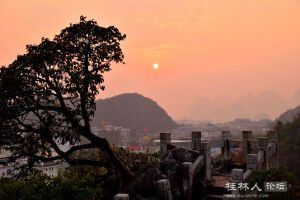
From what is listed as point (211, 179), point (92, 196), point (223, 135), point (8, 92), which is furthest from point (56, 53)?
point (223, 135)

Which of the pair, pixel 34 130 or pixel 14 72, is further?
pixel 34 130

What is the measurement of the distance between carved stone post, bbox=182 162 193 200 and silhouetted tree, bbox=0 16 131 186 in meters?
3.12

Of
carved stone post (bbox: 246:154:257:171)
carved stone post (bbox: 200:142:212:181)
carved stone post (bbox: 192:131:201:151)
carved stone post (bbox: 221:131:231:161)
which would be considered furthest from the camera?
carved stone post (bbox: 221:131:231:161)

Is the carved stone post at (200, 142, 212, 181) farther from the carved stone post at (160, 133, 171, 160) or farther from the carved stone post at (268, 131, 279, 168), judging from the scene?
the carved stone post at (268, 131, 279, 168)

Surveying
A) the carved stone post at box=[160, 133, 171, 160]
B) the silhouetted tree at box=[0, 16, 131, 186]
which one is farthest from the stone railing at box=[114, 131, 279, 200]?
the silhouetted tree at box=[0, 16, 131, 186]

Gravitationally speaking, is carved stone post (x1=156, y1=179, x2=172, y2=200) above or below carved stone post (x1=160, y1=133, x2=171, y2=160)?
below

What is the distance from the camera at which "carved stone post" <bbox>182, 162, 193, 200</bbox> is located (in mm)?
16625

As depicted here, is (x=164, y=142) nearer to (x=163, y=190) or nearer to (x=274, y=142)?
(x=163, y=190)

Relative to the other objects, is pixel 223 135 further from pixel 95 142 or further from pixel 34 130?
pixel 34 130

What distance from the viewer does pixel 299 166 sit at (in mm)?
75875

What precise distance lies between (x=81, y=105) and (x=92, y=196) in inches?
189

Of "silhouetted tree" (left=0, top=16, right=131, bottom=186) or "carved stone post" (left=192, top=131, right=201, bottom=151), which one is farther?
"carved stone post" (left=192, top=131, right=201, bottom=151)

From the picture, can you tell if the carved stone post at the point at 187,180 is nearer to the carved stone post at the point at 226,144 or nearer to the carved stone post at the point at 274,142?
the carved stone post at the point at 226,144

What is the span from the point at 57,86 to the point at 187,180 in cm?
814
